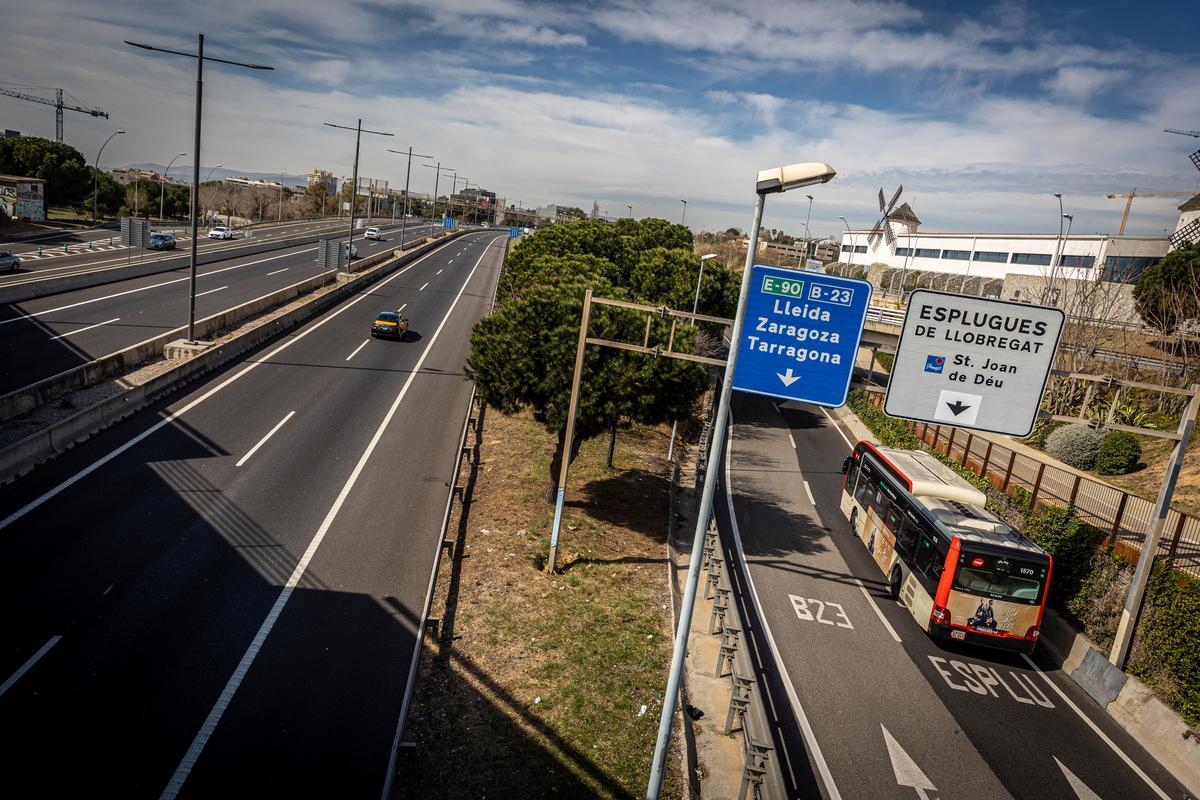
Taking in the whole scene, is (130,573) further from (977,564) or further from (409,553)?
(977,564)

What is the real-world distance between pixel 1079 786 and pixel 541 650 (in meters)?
10.3

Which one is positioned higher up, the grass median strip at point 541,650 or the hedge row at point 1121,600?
the hedge row at point 1121,600

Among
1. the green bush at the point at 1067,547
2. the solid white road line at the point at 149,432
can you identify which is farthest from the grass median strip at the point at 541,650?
the green bush at the point at 1067,547

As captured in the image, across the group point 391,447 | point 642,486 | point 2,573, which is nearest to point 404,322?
point 391,447

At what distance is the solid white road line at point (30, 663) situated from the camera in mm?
10734

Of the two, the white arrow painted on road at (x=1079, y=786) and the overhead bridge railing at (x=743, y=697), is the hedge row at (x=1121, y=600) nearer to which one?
the white arrow painted on road at (x=1079, y=786)

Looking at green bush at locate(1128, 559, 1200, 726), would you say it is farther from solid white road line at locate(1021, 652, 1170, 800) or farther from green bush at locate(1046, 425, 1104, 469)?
green bush at locate(1046, 425, 1104, 469)

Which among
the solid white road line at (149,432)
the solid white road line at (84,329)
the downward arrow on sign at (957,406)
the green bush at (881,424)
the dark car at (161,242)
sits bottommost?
the solid white road line at (149,432)

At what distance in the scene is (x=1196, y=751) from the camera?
1223 centimetres

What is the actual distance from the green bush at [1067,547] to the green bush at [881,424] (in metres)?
9.39

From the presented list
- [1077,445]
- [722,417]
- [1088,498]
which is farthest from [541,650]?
[1077,445]

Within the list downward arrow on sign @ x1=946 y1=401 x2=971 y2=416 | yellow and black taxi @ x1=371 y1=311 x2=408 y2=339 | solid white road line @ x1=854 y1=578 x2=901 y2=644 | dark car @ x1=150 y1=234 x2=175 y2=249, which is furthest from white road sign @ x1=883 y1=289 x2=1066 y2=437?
dark car @ x1=150 y1=234 x2=175 y2=249

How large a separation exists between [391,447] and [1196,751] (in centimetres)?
2177

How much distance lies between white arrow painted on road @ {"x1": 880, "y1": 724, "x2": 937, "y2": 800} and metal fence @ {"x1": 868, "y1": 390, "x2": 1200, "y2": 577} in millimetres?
8342
